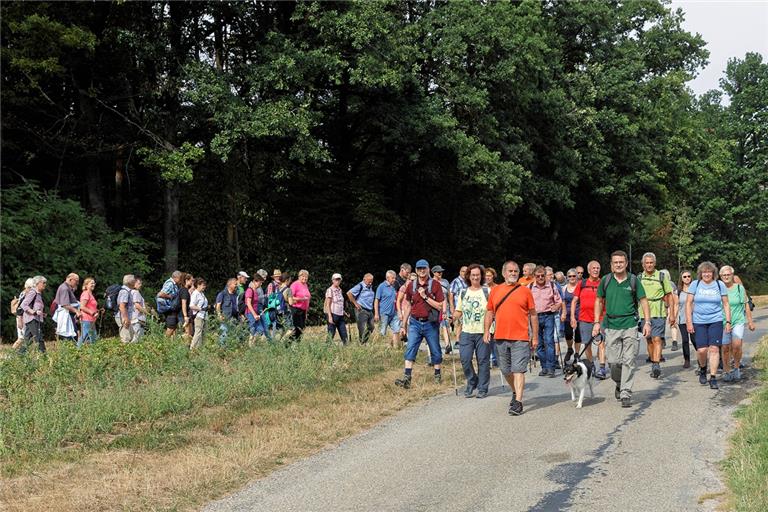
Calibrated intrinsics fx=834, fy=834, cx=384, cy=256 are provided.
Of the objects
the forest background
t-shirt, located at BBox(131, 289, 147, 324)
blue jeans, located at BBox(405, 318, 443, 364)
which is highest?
the forest background

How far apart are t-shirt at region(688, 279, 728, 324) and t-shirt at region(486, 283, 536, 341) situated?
3.09 metres

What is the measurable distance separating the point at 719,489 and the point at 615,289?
4662 millimetres

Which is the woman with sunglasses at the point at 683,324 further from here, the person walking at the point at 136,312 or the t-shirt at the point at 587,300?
the person walking at the point at 136,312

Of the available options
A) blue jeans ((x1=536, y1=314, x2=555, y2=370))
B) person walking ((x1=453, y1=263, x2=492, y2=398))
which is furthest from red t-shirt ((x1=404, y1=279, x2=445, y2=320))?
blue jeans ((x1=536, y1=314, x2=555, y2=370))

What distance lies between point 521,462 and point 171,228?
21723mm

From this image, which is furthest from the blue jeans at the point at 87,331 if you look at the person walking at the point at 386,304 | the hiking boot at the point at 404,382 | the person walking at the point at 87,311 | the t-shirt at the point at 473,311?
the t-shirt at the point at 473,311

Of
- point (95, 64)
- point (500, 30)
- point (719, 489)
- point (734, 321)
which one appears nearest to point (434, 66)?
point (500, 30)

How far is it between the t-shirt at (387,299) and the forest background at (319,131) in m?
7.62

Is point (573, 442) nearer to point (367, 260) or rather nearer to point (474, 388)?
point (474, 388)

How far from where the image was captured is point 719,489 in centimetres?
674

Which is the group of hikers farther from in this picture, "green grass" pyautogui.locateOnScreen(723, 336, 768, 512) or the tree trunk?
the tree trunk

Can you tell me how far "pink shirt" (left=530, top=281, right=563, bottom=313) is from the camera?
13.9 metres

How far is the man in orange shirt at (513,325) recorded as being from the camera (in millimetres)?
10562

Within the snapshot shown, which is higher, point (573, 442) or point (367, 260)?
point (367, 260)
